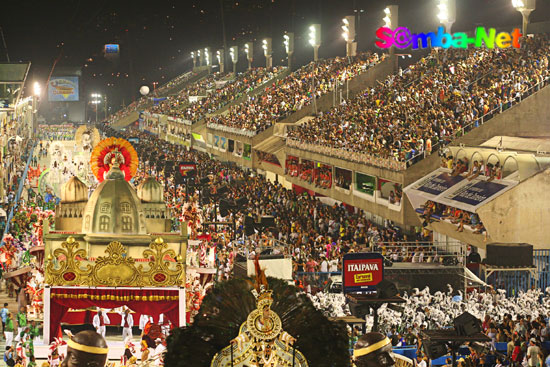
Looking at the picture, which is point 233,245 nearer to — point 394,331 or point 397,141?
point 397,141

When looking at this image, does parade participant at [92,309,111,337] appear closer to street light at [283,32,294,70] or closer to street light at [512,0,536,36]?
street light at [512,0,536,36]

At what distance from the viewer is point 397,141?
38656 millimetres

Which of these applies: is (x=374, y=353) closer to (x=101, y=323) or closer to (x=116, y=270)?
(x=116, y=270)

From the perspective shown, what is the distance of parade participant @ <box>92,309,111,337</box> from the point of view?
23.0 m

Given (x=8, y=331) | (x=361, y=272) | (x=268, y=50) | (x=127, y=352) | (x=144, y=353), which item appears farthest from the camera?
(x=268, y=50)

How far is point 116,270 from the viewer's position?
2192cm

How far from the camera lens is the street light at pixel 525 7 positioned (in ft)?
154

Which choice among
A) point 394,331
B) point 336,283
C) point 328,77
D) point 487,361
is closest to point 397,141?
point 336,283

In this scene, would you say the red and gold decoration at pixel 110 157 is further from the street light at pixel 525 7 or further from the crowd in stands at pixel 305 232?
the street light at pixel 525 7

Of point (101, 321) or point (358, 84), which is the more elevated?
point (358, 84)

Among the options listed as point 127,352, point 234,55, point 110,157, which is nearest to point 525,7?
point 110,157

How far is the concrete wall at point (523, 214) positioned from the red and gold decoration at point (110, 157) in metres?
11.1

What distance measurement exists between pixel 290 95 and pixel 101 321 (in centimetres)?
4520

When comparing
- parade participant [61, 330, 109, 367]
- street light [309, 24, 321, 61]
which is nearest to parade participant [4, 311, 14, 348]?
parade participant [61, 330, 109, 367]
